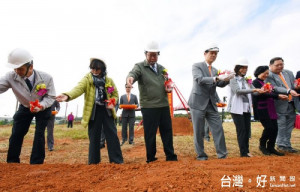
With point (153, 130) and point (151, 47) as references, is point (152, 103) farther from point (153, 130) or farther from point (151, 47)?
point (151, 47)

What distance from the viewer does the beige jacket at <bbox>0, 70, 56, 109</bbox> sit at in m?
3.60

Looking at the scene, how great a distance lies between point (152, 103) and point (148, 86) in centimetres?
29

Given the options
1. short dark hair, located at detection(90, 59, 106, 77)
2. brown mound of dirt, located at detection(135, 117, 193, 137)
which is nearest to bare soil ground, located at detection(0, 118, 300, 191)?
short dark hair, located at detection(90, 59, 106, 77)

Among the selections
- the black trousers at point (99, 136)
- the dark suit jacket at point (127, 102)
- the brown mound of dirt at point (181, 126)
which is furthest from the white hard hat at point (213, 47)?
the brown mound of dirt at point (181, 126)

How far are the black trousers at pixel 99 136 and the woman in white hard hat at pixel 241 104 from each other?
83.7 inches

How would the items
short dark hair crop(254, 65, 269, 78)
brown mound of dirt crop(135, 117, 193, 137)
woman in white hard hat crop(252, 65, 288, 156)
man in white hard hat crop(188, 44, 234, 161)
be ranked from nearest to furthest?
man in white hard hat crop(188, 44, 234, 161), woman in white hard hat crop(252, 65, 288, 156), short dark hair crop(254, 65, 269, 78), brown mound of dirt crop(135, 117, 193, 137)

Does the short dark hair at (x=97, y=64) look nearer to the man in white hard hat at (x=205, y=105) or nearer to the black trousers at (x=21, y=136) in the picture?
the black trousers at (x=21, y=136)

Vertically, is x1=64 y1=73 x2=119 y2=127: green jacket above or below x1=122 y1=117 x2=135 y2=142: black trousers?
above

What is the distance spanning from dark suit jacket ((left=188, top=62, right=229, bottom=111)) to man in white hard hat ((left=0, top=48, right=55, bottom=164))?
7.71 ft

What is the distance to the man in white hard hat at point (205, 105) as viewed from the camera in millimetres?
4094

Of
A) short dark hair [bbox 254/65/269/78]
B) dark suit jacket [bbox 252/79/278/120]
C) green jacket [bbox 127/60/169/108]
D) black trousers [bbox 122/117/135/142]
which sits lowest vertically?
black trousers [bbox 122/117/135/142]

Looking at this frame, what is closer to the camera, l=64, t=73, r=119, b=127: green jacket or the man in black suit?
l=64, t=73, r=119, b=127: green jacket

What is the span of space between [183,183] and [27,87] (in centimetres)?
283

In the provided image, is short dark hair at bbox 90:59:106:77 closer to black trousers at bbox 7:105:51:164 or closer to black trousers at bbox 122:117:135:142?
black trousers at bbox 7:105:51:164
